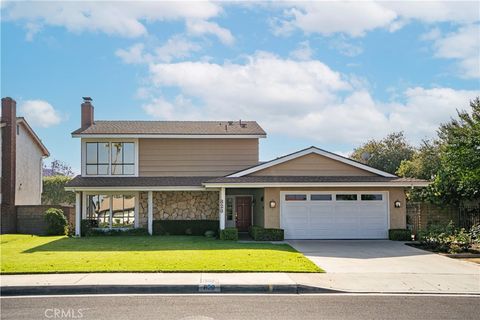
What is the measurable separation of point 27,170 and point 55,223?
687 cm

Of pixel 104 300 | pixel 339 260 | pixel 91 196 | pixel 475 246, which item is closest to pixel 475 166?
pixel 475 246

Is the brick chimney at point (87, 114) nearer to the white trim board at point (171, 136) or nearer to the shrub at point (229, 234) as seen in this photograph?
the white trim board at point (171, 136)

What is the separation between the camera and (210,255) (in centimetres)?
1560

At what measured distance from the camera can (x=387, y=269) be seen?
1366 centimetres

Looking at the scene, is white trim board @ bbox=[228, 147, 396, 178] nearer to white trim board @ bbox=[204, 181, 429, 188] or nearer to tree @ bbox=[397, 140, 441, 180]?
white trim board @ bbox=[204, 181, 429, 188]

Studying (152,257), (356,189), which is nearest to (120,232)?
(152,257)

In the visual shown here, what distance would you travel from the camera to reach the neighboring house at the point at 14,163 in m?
27.4

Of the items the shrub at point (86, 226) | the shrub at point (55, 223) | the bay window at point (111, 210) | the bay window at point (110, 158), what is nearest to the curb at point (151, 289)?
the shrub at point (86, 226)

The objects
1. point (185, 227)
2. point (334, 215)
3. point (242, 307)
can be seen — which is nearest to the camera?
point (242, 307)

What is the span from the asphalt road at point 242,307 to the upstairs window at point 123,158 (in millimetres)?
15945

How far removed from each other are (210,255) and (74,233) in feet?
39.2

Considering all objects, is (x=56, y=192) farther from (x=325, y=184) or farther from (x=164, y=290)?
(x=164, y=290)

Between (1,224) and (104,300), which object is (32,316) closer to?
(104,300)

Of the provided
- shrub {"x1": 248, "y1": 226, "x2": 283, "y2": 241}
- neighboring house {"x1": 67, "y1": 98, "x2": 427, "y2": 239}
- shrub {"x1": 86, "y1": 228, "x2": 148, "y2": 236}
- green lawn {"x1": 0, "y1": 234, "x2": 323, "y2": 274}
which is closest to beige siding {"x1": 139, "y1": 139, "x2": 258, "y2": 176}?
neighboring house {"x1": 67, "y1": 98, "x2": 427, "y2": 239}
